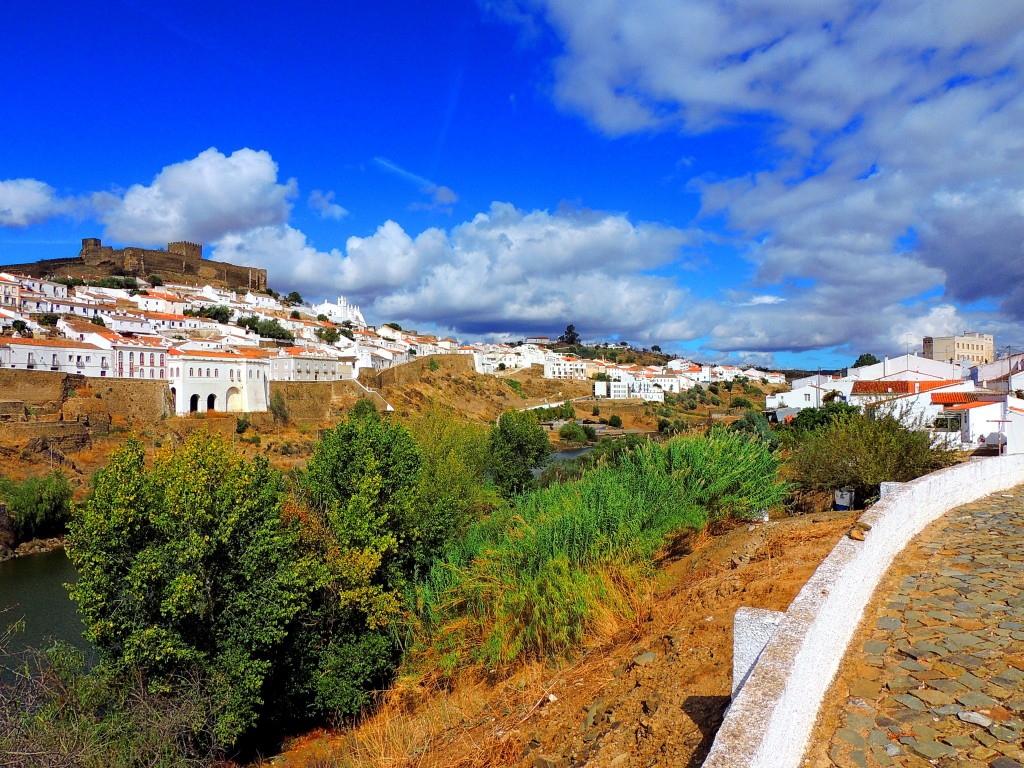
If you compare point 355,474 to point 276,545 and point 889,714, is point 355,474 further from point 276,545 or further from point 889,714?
point 889,714

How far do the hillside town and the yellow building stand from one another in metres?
0.15

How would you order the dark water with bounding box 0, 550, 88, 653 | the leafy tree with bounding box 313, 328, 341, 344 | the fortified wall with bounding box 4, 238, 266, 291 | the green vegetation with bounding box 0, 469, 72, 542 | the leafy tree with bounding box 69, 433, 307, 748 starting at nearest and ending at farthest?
1. the leafy tree with bounding box 69, 433, 307, 748
2. the dark water with bounding box 0, 550, 88, 653
3. the green vegetation with bounding box 0, 469, 72, 542
4. the leafy tree with bounding box 313, 328, 341, 344
5. the fortified wall with bounding box 4, 238, 266, 291

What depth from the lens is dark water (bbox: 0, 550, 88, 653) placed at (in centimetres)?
1648

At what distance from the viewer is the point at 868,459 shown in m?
9.54

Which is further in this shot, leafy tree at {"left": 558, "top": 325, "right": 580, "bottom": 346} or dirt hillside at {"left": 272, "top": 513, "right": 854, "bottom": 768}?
leafy tree at {"left": 558, "top": 325, "right": 580, "bottom": 346}

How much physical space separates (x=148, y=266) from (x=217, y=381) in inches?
1941

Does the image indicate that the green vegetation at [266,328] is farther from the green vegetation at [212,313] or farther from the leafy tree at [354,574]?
the leafy tree at [354,574]

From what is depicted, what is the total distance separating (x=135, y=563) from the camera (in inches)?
373

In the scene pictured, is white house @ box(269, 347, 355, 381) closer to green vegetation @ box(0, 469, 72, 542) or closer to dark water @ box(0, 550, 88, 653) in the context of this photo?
Result: green vegetation @ box(0, 469, 72, 542)

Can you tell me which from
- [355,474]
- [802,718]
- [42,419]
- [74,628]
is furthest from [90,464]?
[802,718]

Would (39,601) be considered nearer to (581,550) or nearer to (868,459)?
(581,550)

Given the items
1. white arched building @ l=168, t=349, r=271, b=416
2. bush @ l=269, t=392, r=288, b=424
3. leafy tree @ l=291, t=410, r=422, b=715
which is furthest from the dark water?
bush @ l=269, t=392, r=288, b=424

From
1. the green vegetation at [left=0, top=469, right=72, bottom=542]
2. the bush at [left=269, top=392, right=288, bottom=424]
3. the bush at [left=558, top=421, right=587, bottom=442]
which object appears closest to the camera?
the green vegetation at [left=0, top=469, right=72, bottom=542]

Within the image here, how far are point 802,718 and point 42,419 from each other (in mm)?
41763
